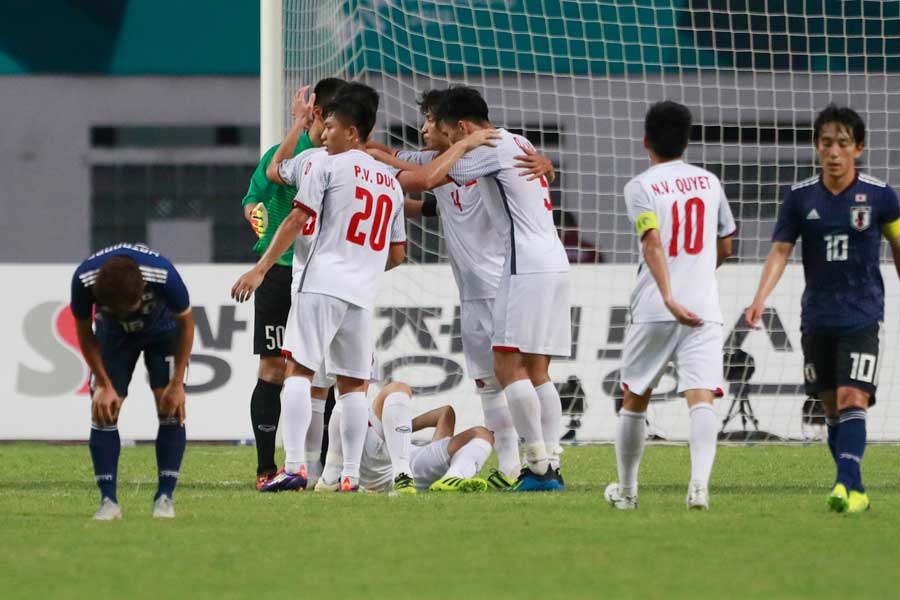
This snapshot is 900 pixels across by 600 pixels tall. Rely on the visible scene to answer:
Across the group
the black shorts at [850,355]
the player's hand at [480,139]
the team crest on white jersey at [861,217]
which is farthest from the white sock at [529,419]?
the team crest on white jersey at [861,217]

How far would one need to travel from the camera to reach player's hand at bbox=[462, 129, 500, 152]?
27.6 feet

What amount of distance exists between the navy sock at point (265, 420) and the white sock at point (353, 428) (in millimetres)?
681

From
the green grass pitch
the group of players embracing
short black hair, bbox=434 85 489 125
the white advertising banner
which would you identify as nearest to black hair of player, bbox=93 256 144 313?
the group of players embracing

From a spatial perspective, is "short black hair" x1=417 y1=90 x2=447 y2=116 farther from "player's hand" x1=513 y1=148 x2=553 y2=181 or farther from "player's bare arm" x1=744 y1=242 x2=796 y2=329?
"player's bare arm" x1=744 y1=242 x2=796 y2=329

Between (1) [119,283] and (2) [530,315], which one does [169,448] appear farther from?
(2) [530,315]

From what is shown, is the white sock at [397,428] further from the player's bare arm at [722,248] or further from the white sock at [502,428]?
the player's bare arm at [722,248]

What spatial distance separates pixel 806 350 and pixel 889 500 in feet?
3.20

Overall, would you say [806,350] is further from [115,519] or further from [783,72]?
[783,72]

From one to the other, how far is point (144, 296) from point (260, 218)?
10.1 ft

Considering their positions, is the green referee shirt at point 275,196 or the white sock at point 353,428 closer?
the white sock at point 353,428

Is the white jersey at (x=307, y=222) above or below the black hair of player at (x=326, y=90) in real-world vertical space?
below

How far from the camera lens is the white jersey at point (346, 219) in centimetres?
828

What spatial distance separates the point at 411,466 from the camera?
9000mm

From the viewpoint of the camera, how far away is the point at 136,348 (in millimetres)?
6719
